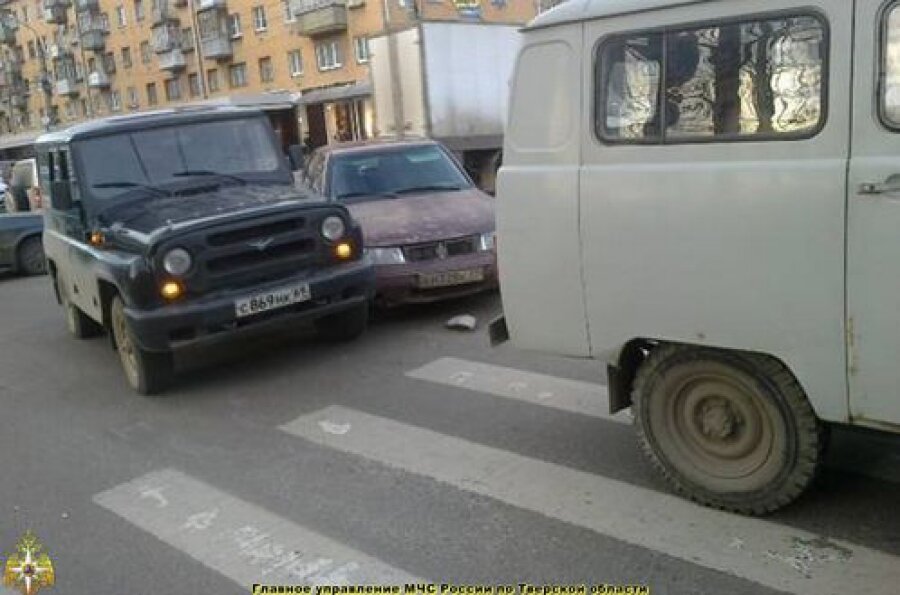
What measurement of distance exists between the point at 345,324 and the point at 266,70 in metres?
47.5

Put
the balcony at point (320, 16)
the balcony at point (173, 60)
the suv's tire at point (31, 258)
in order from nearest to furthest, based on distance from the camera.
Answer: the suv's tire at point (31, 258) → the balcony at point (320, 16) → the balcony at point (173, 60)

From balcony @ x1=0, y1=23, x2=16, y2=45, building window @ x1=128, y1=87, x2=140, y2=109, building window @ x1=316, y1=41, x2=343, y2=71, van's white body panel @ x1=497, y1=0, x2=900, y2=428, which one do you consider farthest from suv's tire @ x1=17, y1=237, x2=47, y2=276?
balcony @ x1=0, y1=23, x2=16, y2=45

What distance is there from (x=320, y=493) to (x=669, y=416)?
72.2 inches

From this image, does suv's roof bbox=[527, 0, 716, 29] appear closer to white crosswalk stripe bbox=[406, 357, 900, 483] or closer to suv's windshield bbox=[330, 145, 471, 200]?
white crosswalk stripe bbox=[406, 357, 900, 483]

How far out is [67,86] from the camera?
72250 mm

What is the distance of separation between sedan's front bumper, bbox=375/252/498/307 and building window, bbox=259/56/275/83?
4599cm

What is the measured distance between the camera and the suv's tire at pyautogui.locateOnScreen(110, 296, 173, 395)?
22.3ft

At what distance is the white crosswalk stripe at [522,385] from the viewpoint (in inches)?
224

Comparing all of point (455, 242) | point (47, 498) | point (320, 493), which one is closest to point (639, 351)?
point (320, 493)

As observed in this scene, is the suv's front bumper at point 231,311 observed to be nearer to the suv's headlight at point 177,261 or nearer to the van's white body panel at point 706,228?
the suv's headlight at point 177,261

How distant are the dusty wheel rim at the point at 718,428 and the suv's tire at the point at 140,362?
399cm

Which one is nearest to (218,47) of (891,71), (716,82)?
(716,82)

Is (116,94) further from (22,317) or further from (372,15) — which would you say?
(22,317)

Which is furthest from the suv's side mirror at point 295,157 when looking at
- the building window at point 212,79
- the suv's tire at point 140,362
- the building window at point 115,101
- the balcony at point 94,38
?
the balcony at point 94,38
